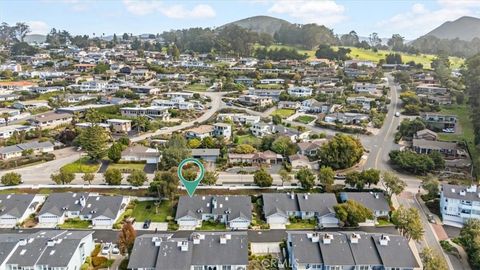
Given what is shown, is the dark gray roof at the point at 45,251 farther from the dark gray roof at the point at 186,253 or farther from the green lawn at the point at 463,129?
the green lawn at the point at 463,129

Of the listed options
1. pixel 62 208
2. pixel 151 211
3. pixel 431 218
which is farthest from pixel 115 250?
pixel 431 218

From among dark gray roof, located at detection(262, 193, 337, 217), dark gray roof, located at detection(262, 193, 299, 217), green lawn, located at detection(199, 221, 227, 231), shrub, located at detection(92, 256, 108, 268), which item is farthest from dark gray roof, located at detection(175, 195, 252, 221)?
shrub, located at detection(92, 256, 108, 268)

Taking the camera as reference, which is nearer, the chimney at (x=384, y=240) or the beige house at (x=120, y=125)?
the chimney at (x=384, y=240)

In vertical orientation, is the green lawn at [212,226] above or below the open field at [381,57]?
below

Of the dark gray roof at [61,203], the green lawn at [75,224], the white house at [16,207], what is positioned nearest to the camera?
the green lawn at [75,224]

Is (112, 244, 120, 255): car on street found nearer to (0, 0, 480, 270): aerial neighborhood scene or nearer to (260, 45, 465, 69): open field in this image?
(0, 0, 480, 270): aerial neighborhood scene

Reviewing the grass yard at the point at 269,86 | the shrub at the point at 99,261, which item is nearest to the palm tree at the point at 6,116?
the shrub at the point at 99,261
